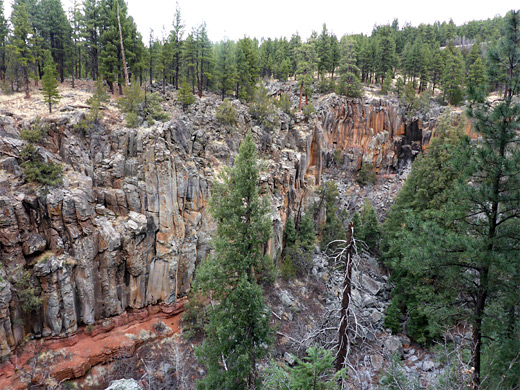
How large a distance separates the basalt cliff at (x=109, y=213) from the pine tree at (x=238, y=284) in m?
4.50

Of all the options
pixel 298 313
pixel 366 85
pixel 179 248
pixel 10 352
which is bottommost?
pixel 298 313

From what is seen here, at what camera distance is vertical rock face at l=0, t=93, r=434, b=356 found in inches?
651

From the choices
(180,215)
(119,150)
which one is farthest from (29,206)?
(180,215)

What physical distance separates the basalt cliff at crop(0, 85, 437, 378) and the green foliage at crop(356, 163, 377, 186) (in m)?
16.4

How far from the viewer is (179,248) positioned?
2178 centimetres

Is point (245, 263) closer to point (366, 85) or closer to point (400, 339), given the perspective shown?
point (400, 339)

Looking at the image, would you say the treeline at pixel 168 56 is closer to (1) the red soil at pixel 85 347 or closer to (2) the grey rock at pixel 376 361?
(1) the red soil at pixel 85 347

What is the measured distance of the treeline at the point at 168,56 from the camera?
1127 inches

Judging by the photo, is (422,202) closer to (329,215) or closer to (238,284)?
(329,215)

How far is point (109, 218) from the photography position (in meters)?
19.7

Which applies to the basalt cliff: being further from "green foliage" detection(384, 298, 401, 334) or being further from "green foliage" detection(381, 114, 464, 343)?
"green foliage" detection(381, 114, 464, 343)

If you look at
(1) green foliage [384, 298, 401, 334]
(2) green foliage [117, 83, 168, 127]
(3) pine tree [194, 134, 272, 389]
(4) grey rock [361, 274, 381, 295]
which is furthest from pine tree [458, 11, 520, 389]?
(2) green foliage [117, 83, 168, 127]

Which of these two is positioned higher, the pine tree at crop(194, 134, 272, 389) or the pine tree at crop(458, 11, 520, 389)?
the pine tree at crop(458, 11, 520, 389)

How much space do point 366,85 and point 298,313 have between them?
147 ft
